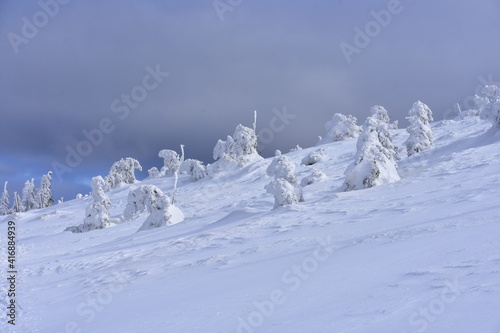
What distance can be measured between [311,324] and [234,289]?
2.66m

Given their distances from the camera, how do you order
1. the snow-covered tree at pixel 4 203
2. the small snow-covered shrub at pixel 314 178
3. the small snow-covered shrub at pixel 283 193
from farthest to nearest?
the snow-covered tree at pixel 4 203 < the small snow-covered shrub at pixel 314 178 < the small snow-covered shrub at pixel 283 193

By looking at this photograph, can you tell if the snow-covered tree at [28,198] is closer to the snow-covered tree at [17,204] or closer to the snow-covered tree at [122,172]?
the snow-covered tree at [17,204]

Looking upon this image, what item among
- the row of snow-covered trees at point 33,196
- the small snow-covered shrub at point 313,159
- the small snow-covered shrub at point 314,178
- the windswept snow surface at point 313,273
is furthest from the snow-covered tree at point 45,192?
the windswept snow surface at point 313,273

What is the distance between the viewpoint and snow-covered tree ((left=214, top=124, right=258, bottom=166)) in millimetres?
51969

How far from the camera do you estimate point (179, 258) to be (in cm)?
1172

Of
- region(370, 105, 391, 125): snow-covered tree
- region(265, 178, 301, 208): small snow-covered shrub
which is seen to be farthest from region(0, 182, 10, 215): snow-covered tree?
region(265, 178, 301, 208): small snow-covered shrub

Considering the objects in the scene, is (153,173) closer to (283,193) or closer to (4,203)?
(4,203)

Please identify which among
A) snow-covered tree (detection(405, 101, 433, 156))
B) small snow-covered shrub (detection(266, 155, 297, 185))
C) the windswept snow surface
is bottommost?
snow-covered tree (detection(405, 101, 433, 156))

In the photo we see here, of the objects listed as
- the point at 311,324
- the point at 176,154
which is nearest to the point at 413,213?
the point at 311,324

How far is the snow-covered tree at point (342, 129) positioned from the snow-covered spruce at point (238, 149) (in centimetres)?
1302

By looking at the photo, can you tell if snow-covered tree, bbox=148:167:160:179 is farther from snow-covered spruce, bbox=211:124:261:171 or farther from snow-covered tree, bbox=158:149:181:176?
snow-covered spruce, bbox=211:124:261:171

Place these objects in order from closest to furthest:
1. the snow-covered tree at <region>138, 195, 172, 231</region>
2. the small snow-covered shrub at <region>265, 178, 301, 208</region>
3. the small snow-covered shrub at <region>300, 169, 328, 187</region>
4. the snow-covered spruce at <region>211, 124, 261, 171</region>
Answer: the small snow-covered shrub at <region>265, 178, 301, 208</region>
the snow-covered tree at <region>138, 195, 172, 231</region>
the small snow-covered shrub at <region>300, 169, 328, 187</region>
the snow-covered spruce at <region>211, 124, 261, 171</region>

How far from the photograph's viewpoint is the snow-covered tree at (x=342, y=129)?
197 ft

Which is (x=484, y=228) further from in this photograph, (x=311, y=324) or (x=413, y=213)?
(x=311, y=324)
